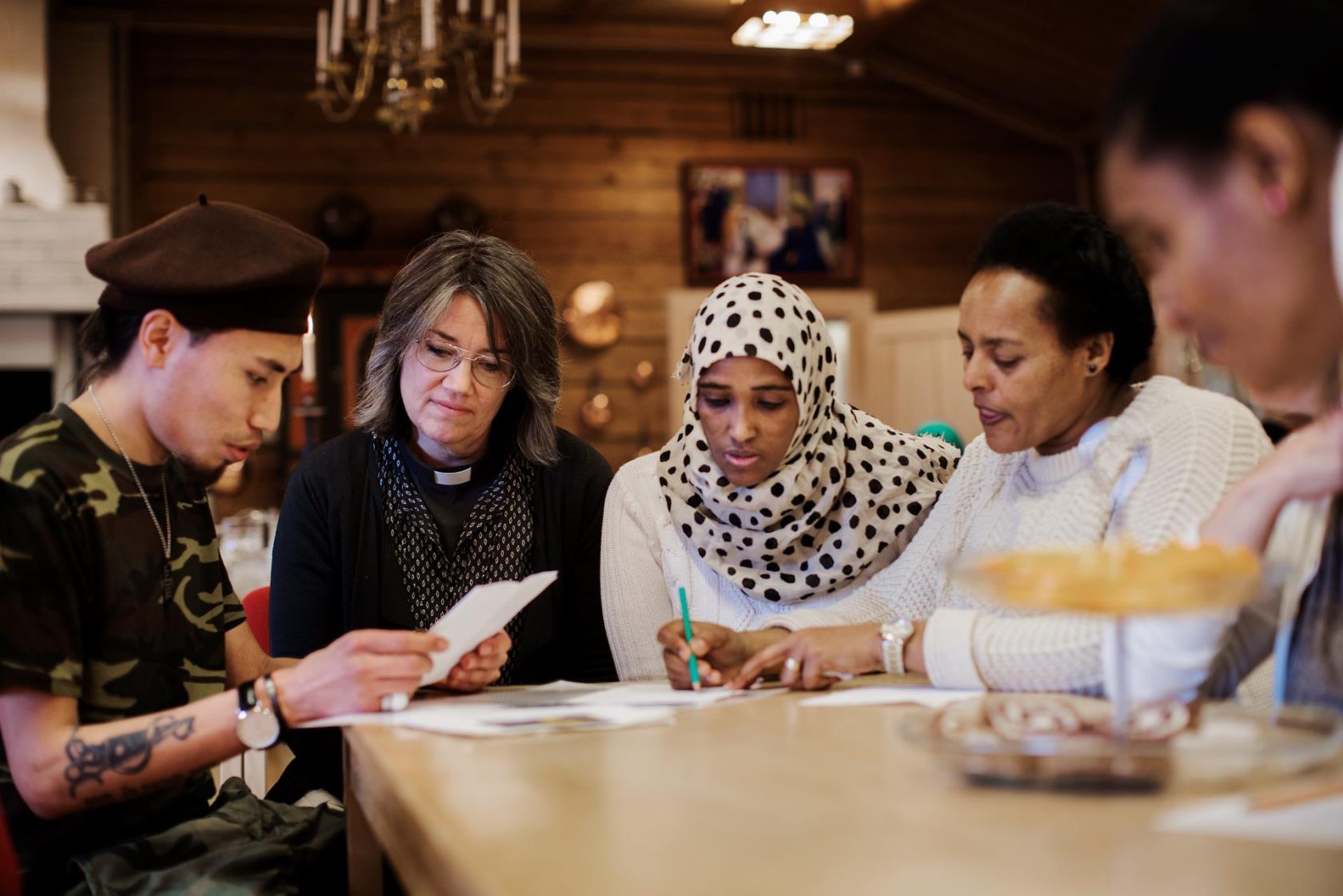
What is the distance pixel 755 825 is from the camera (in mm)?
1086

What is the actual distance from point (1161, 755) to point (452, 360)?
1.53 metres

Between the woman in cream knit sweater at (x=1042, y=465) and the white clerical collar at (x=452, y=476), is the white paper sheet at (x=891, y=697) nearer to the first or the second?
the woman in cream knit sweater at (x=1042, y=465)

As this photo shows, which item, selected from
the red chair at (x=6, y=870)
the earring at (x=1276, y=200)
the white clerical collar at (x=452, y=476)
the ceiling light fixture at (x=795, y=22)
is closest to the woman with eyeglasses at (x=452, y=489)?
the white clerical collar at (x=452, y=476)

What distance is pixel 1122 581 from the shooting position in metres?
1.09

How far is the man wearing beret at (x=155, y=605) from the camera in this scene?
4.88 ft

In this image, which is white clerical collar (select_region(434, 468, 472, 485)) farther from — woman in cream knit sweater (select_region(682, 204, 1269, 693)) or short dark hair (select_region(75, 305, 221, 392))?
short dark hair (select_region(75, 305, 221, 392))

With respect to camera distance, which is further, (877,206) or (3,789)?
(877,206)

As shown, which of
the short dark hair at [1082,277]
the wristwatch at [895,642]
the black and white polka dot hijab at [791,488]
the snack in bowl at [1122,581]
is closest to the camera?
the snack in bowl at [1122,581]

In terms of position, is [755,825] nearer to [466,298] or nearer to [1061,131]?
[466,298]

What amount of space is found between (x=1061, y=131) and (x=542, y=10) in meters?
3.53

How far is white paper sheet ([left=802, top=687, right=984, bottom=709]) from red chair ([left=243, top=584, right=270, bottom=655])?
1.26m

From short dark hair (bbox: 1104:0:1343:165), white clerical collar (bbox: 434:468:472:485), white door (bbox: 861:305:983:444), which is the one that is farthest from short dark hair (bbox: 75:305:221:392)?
white door (bbox: 861:305:983:444)

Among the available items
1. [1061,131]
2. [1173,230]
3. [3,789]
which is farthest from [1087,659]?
[1061,131]

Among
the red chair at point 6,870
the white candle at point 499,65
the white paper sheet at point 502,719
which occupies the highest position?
the white candle at point 499,65
